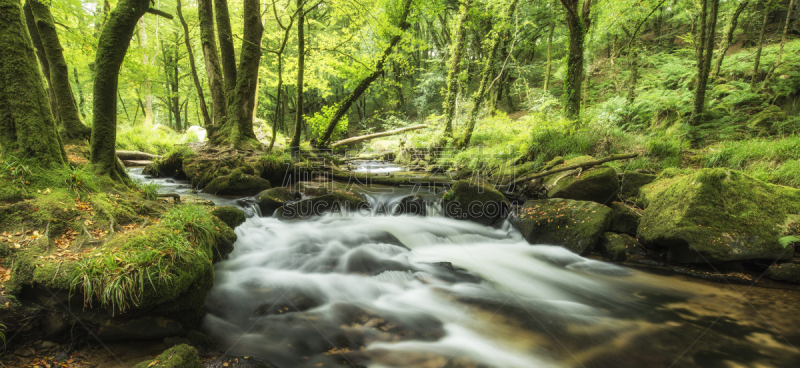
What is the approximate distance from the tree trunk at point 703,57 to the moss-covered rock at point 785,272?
638cm

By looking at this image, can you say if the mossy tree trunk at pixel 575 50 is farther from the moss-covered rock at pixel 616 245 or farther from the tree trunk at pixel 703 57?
the moss-covered rock at pixel 616 245

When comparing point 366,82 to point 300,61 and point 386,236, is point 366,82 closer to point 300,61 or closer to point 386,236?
point 300,61

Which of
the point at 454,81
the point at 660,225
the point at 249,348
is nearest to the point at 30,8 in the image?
the point at 249,348

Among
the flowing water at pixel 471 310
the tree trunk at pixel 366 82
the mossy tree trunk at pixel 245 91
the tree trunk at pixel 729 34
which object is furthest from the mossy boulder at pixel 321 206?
the tree trunk at pixel 729 34

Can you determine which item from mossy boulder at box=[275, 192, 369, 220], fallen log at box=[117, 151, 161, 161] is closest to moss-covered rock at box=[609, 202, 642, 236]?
mossy boulder at box=[275, 192, 369, 220]

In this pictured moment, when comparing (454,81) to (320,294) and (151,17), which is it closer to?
(320,294)

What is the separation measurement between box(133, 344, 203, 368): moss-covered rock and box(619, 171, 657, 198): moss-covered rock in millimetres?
7364

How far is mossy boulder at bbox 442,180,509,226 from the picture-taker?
22.4 ft

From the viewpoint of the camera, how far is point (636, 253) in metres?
5.20

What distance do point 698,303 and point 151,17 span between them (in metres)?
25.8

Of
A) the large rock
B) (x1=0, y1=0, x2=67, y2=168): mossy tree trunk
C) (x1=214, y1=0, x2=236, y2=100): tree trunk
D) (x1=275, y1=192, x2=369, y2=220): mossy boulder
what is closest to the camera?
(x1=0, y1=0, x2=67, y2=168): mossy tree trunk

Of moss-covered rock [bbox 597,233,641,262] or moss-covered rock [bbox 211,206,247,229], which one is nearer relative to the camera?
moss-covered rock [bbox 211,206,247,229]

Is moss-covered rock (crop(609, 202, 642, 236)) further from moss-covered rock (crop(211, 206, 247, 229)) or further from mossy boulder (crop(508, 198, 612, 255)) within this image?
moss-covered rock (crop(211, 206, 247, 229))

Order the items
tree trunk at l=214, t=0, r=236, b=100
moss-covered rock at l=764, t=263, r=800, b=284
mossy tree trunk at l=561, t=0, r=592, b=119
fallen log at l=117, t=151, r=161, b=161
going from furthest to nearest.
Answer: fallen log at l=117, t=151, r=161, b=161
tree trunk at l=214, t=0, r=236, b=100
mossy tree trunk at l=561, t=0, r=592, b=119
moss-covered rock at l=764, t=263, r=800, b=284
